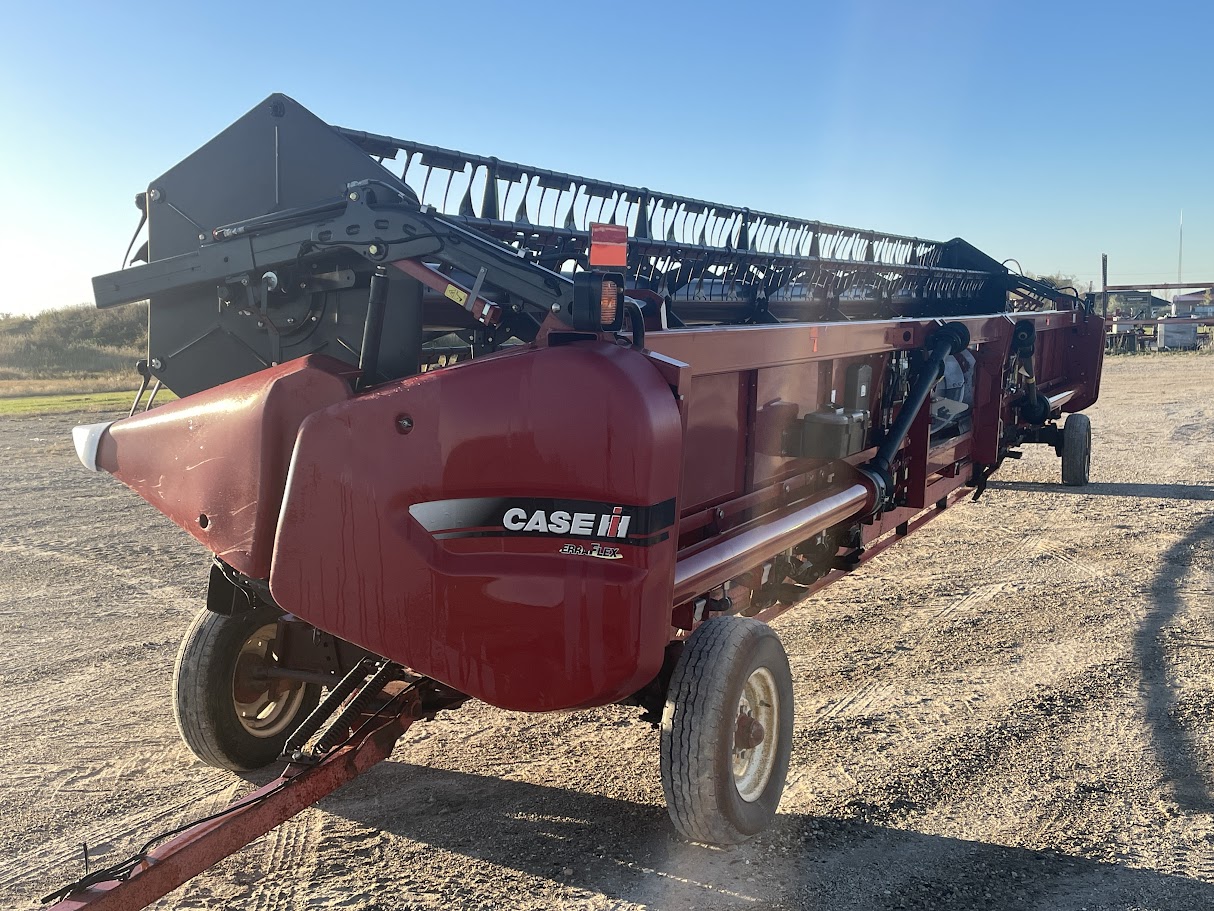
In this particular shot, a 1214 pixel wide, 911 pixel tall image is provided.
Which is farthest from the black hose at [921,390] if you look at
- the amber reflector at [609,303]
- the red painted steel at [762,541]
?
the amber reflector at [609,303]

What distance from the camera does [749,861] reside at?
119 inches

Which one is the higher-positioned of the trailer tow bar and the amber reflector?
the amber reflector

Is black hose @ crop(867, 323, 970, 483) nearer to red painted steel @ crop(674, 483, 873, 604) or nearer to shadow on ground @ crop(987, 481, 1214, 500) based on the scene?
red painted steel @ crop(674, 483, 873, 604)

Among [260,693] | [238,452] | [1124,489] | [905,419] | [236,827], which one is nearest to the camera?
[236,827]

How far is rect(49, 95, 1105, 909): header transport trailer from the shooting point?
2.65 meters

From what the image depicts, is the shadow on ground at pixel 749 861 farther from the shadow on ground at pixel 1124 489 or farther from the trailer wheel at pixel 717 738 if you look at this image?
the shadow on ground at pixel 1124 489

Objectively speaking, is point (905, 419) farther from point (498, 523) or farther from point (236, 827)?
point (236, 827)

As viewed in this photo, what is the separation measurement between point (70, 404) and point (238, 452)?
18.0m

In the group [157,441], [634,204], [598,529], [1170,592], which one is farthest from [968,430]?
[157,441]

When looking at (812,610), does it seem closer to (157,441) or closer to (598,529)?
(598,529)

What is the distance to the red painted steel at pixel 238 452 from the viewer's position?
2.84 metres

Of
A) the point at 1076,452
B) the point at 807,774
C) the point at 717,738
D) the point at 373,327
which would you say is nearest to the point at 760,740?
the point at 717,738

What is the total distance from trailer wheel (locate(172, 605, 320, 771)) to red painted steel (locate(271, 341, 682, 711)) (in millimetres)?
923

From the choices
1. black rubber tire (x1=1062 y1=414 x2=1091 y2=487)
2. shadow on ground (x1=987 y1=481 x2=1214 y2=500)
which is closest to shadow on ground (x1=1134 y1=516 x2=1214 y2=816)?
shadow on ground (x1=987 y1=481 x2=1214 y2=500)
